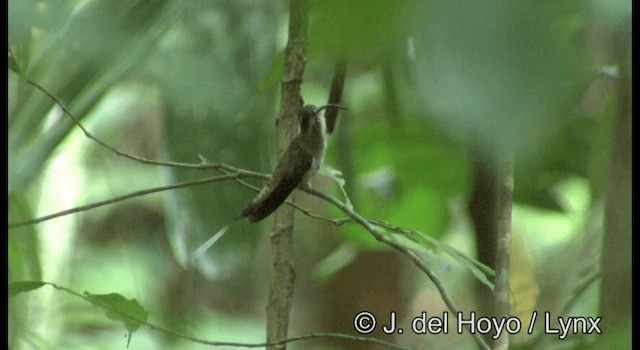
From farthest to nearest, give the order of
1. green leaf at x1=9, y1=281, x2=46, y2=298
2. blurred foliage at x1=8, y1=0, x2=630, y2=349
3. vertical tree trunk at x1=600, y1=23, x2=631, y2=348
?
1. green leaf at x1=9, y1=281, x2=46, y2=298
2. vertical tree trunk at x1=600, y1=23, x2=631, y2=348
3. blurred foliage at x1=8, y1=0, x2=630, y2=349

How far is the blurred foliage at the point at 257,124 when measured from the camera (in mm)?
156

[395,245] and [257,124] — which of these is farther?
[257,124]

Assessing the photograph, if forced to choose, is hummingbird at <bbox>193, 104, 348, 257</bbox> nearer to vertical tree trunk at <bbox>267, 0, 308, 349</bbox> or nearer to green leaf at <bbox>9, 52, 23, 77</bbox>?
vertical tree trunk at <bbox>267, 0, 308, 349</bbox>

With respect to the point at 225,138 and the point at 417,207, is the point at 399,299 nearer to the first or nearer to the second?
the point at 417,207

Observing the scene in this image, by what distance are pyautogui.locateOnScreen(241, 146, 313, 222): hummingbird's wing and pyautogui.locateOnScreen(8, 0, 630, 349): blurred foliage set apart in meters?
0.05

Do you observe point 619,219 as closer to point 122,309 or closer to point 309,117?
point 309,117

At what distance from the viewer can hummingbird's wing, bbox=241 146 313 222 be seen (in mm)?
483

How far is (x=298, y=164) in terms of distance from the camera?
1.59 ft

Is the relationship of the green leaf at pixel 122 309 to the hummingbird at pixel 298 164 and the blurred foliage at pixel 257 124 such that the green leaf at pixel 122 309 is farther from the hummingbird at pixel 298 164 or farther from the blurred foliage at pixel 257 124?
the hummingbird at pixel 298 164

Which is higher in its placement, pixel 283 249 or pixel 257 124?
pixel 257 124

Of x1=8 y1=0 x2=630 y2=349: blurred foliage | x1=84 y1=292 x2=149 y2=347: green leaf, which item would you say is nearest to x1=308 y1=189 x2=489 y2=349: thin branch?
x1=8 y1=0 x2=630 y2=349: blurred foliage

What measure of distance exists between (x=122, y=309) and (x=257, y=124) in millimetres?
195

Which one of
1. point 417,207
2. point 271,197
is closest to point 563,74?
point 271,197

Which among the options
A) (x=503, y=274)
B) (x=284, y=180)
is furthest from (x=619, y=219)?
(x=284, y=180)
